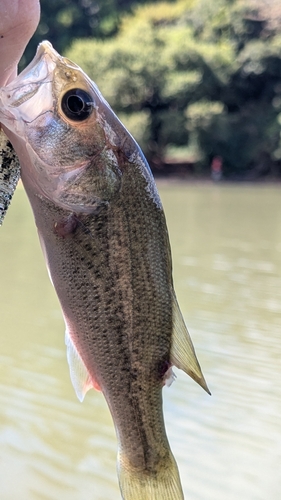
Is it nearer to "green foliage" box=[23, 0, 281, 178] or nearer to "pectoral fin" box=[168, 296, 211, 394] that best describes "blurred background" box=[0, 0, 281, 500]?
"pectoral fin" box=[168, 296, 211, 394]

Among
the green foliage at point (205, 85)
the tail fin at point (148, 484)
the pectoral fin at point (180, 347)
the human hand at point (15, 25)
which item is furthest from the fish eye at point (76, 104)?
the green foliage at point (205, 85)

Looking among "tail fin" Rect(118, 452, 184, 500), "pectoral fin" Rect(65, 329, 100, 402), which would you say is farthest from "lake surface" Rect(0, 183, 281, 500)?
"pectoral fin" Rect(65, 329, 100, 402)

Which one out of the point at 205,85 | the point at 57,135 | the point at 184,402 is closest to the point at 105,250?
the point at 57,135

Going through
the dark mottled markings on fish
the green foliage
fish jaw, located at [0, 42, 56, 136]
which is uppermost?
the green foliage

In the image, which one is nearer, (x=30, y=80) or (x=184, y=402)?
(x=30, y=80)

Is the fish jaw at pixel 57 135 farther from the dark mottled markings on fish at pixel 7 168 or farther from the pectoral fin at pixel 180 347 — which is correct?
the pectoral fin at pixel 180 347

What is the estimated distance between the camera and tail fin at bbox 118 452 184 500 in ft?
5.66

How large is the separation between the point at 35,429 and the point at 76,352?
2796 millimetres

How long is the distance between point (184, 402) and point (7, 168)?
3643 mm

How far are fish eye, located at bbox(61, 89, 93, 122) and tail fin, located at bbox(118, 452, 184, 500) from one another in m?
1.01

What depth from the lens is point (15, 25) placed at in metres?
1.36

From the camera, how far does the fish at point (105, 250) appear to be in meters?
1.57

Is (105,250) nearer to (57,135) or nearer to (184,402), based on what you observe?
(57,135)

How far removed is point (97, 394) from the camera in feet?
16.0
